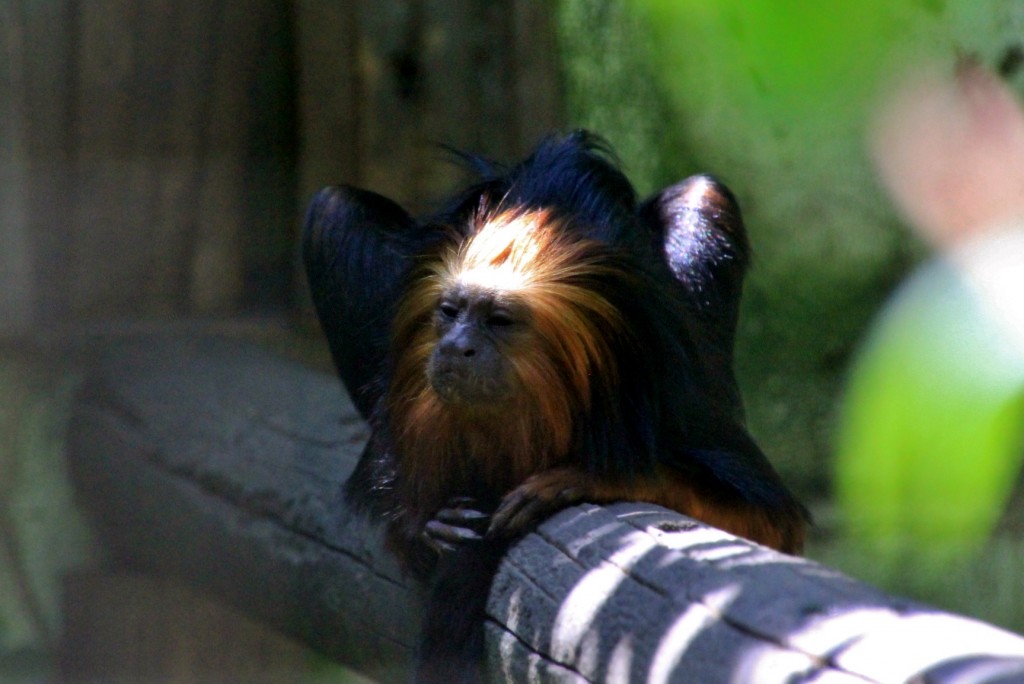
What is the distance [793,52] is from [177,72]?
69.3 inches

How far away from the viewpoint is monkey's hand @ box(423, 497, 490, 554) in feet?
7.86

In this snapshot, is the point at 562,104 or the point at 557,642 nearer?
the point at 557,642

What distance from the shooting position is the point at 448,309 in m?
2.55

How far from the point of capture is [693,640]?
1578 mm

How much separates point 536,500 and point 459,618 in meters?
0.23

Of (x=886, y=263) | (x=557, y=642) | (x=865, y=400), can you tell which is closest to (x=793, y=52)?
(x=886, y=263)

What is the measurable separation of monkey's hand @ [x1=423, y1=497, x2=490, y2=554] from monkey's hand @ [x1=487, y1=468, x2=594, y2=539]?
0.07 m

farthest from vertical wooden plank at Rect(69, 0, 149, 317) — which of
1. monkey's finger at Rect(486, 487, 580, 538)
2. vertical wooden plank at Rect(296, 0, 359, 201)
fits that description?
monkey's finger at Rect(486, 487, 580, 538)

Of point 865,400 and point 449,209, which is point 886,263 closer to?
point 865,400

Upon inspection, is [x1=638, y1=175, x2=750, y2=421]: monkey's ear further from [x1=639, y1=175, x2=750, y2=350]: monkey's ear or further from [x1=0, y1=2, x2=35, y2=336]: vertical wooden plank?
[x1=0, y1=2, x2=35, y2=336]: vertical wooden plank

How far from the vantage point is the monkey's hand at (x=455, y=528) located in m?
2.40

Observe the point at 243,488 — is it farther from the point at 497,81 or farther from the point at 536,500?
the point at 497,81

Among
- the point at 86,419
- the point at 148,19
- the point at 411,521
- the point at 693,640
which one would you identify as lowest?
the point at 86,419

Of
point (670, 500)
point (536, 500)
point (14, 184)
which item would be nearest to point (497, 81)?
point (14, 184)
